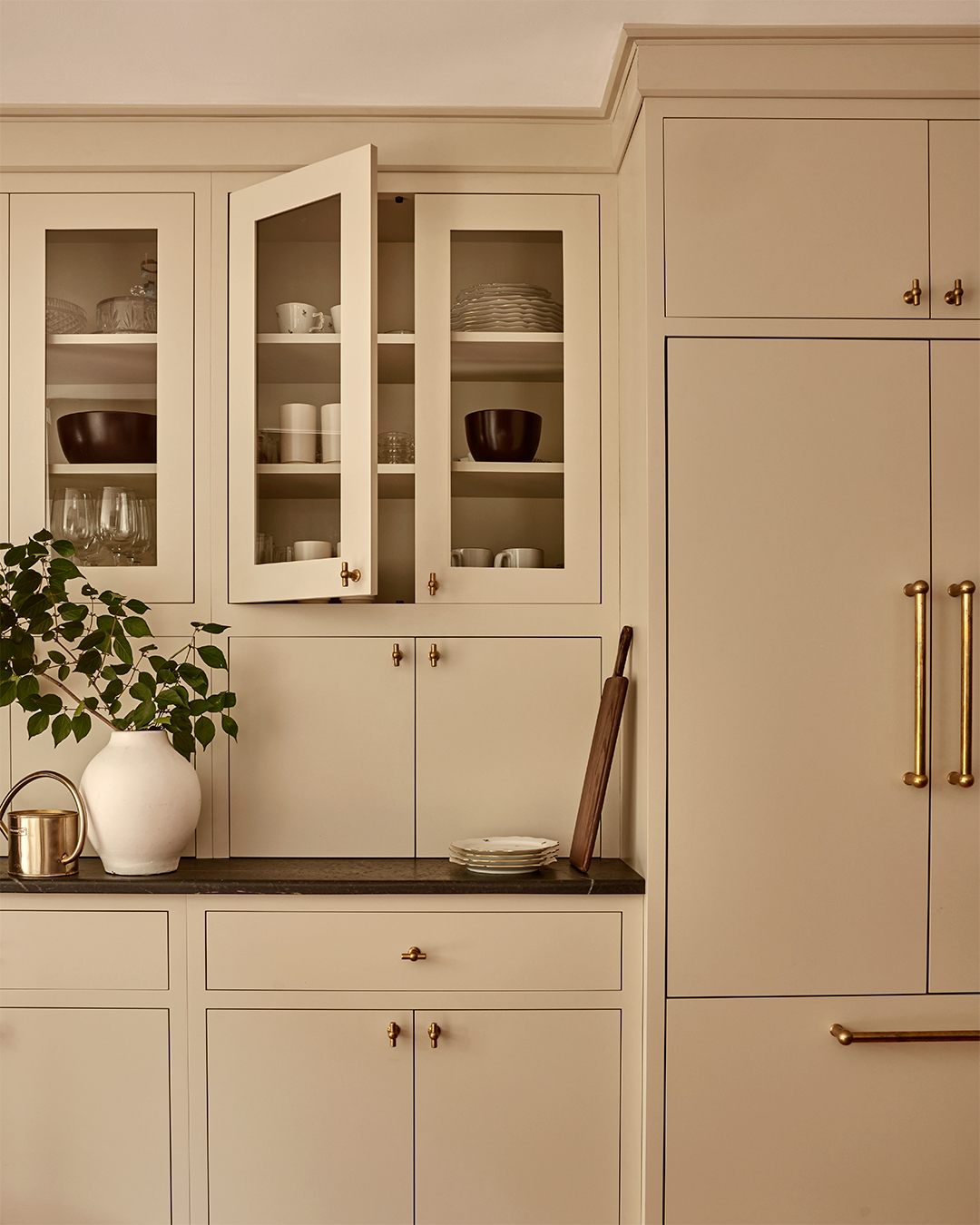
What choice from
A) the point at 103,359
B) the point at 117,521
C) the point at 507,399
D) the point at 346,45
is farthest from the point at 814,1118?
the point at 346,45

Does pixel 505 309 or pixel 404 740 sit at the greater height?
pixel 505 309

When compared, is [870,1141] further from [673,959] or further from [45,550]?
[45,550]

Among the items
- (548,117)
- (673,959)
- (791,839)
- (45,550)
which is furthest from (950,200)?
(45,550)

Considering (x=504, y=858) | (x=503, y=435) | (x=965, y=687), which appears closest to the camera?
(x=965, y=687)

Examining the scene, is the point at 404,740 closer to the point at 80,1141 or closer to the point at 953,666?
the point at 80,1141

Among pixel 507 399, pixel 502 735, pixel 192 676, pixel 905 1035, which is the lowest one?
pixel 905 1035

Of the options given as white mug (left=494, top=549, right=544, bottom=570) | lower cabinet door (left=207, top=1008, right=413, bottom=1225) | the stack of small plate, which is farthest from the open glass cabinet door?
lower cabinet door (left=207, top=1008, right=413, bottom=1225)

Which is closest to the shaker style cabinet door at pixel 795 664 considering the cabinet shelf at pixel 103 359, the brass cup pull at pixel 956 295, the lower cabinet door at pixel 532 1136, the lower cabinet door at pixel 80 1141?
the brass cup pull at pixel 956 295

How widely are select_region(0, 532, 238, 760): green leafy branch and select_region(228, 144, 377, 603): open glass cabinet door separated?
225 millimetres

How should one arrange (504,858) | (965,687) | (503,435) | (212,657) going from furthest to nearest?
(503,435), (212,657), (504,858), (965,687)

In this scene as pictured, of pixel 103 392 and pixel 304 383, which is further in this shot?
pixel 103 392

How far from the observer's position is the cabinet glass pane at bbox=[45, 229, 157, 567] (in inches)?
83.2

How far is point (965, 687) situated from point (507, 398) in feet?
3.58

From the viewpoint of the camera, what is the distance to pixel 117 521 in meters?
2.12
